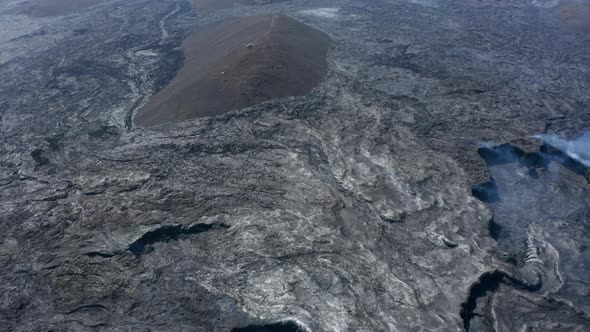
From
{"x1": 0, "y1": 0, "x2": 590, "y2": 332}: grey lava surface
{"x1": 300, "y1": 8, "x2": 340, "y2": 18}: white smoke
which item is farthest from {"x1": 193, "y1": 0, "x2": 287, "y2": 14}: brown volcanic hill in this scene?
{"x1": 0, "y1": 0, "x2": 590, "y2": 332}: grey lava surface

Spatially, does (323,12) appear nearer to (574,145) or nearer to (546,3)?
(546,3)

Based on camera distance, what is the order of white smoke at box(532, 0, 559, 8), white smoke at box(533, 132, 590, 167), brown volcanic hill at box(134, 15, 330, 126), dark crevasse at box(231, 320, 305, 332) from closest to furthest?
dark crevasse at box(231, 320, 305, 332)
white smoke at box(533, 132, 590, 167)
brown volcanic hill at box(134, 15, 330, 126)
white smoke at box(532, 0, 559, 8)

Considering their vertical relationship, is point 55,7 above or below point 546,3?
above

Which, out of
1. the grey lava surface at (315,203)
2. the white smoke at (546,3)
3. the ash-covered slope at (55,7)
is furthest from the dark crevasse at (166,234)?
the ash-covered slope at (55,7)

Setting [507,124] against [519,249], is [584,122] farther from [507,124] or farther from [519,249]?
[519,249]

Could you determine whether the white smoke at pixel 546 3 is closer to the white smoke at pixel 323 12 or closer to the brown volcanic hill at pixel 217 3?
the white smoke at pixel 323 12

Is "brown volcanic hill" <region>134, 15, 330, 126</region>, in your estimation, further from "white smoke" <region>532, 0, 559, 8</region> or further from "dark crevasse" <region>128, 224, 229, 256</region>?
"white smoke" <region>532, 0, 559, 8</region>

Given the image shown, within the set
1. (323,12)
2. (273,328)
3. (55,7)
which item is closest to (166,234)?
(273,328)
